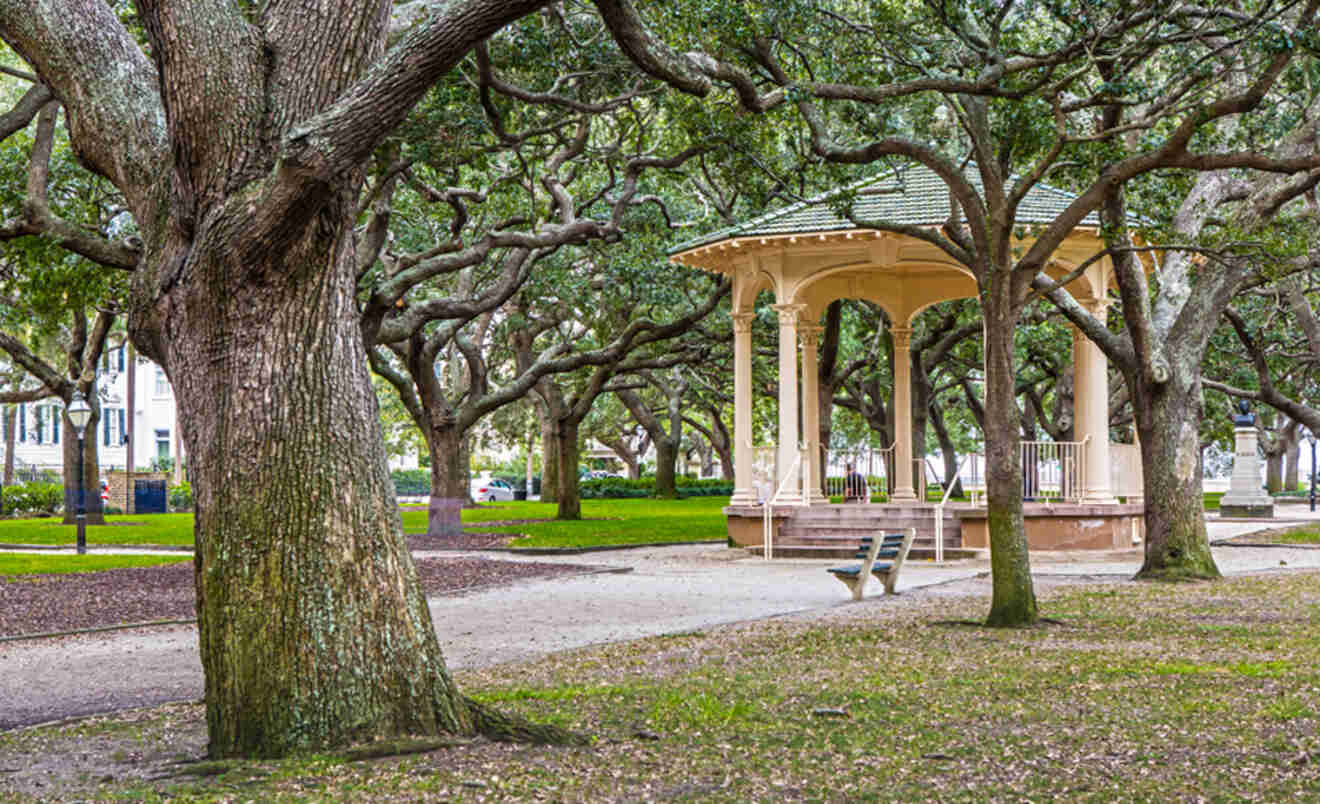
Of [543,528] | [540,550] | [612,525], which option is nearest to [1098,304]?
[540,550]

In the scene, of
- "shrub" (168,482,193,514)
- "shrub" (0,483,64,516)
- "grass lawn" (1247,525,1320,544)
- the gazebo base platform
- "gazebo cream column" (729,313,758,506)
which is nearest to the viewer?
the gazebo base platform

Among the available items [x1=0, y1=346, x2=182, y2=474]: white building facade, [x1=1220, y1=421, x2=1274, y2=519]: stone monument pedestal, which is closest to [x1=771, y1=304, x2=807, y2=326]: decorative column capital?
[x1=1220, y1=421, x2=1274, y2=519]: stone monument pedestal

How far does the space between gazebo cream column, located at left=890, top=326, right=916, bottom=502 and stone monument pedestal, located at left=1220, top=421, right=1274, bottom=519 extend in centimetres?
1533

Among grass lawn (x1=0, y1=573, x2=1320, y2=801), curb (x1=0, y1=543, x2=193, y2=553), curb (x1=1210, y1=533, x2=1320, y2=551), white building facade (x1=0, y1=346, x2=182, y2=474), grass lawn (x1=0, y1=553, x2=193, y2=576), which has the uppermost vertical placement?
white building facade (x1=0, y1=346, x2=182, y2=474)

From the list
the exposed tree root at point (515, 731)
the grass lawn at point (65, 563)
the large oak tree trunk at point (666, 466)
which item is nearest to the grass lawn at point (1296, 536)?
the grass lawn at point (65, 563)

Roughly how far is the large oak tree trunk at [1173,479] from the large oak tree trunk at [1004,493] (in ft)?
17.3

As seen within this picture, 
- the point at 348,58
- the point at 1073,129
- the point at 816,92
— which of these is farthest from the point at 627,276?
the point at 348,58

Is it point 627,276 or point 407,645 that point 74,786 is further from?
point 627,276

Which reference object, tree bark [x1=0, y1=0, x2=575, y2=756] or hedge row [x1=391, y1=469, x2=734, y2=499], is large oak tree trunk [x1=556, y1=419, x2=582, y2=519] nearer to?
hedge row [x1=391, y1=469, x2=734, y2=499]

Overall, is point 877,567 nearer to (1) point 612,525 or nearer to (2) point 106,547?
(1) point 612,525

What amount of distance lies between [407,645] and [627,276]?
19511 millimetres

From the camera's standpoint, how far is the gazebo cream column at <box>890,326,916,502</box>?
25.6 meters

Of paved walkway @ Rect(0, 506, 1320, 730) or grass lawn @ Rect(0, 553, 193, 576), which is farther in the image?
grass lawn @ Rect(0, 553, 193, 576)

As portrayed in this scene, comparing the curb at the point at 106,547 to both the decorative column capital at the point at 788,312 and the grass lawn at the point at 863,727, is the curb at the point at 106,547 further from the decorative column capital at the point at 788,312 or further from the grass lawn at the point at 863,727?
the grass lawn at the point at 863,727
